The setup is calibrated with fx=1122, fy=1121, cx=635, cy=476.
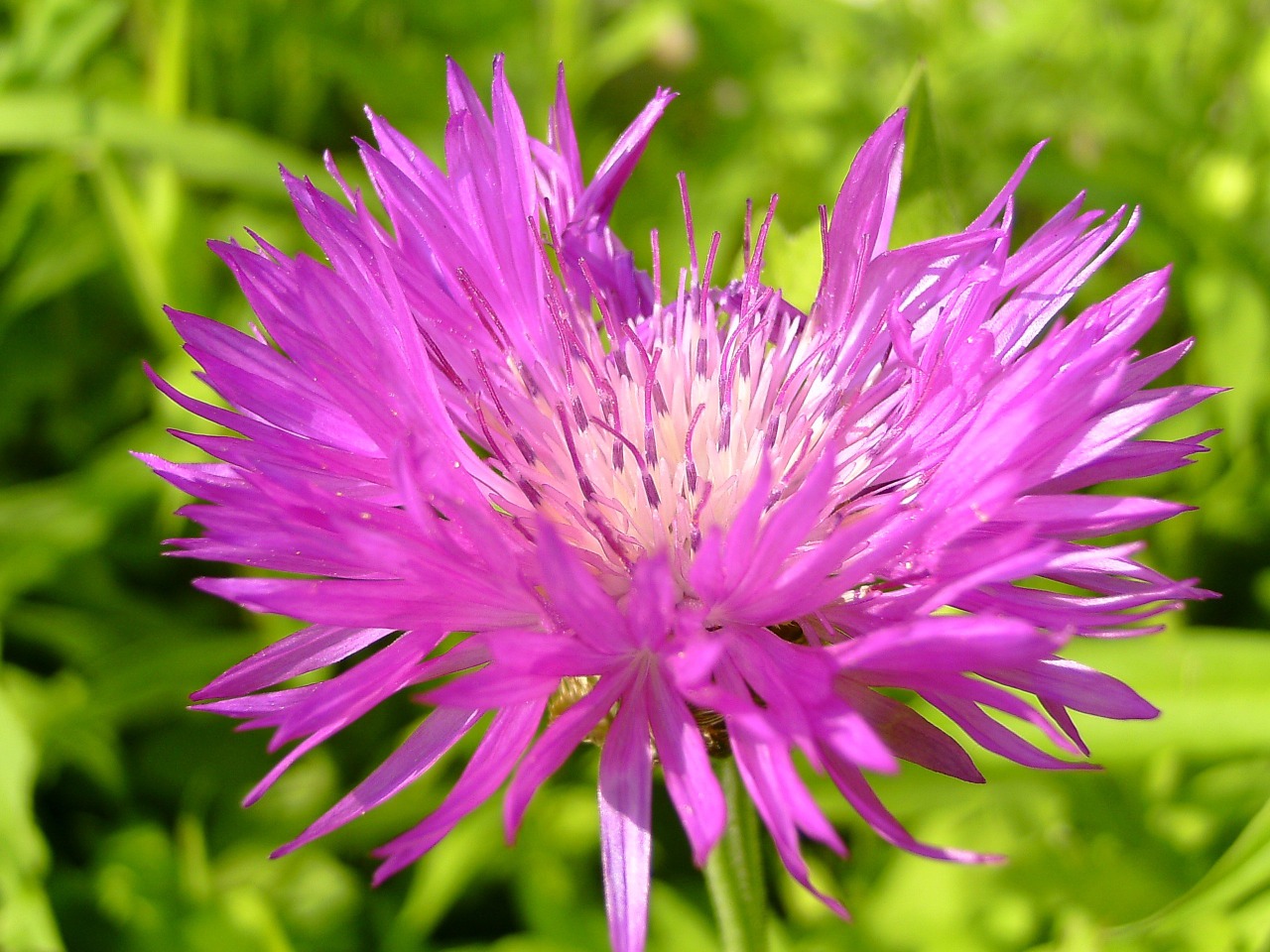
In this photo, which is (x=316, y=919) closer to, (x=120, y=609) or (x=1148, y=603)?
(x=120, y=609)

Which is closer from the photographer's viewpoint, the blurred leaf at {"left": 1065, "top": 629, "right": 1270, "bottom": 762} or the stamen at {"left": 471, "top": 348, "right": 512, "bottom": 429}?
the stamen at {"left": 471, "top": 348, "right": 512, "bottom": 429}

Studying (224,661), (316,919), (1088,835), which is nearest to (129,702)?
(224,661)

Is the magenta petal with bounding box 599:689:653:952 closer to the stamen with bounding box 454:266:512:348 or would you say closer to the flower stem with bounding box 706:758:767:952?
the flower stem with bounding box 706:758:767:952

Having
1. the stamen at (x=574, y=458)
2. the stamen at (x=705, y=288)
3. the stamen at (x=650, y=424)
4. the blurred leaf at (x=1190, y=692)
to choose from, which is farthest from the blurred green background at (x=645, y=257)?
the stamen at (x=574, y=458)

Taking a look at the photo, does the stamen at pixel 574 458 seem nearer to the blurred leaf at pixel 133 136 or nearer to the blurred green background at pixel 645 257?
the blurred green background at pixel 645 257

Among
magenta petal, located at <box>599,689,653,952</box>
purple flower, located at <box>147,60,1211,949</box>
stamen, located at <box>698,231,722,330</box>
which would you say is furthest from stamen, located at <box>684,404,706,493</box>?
magenta petal, located at <box>599,689,653,952</box>
